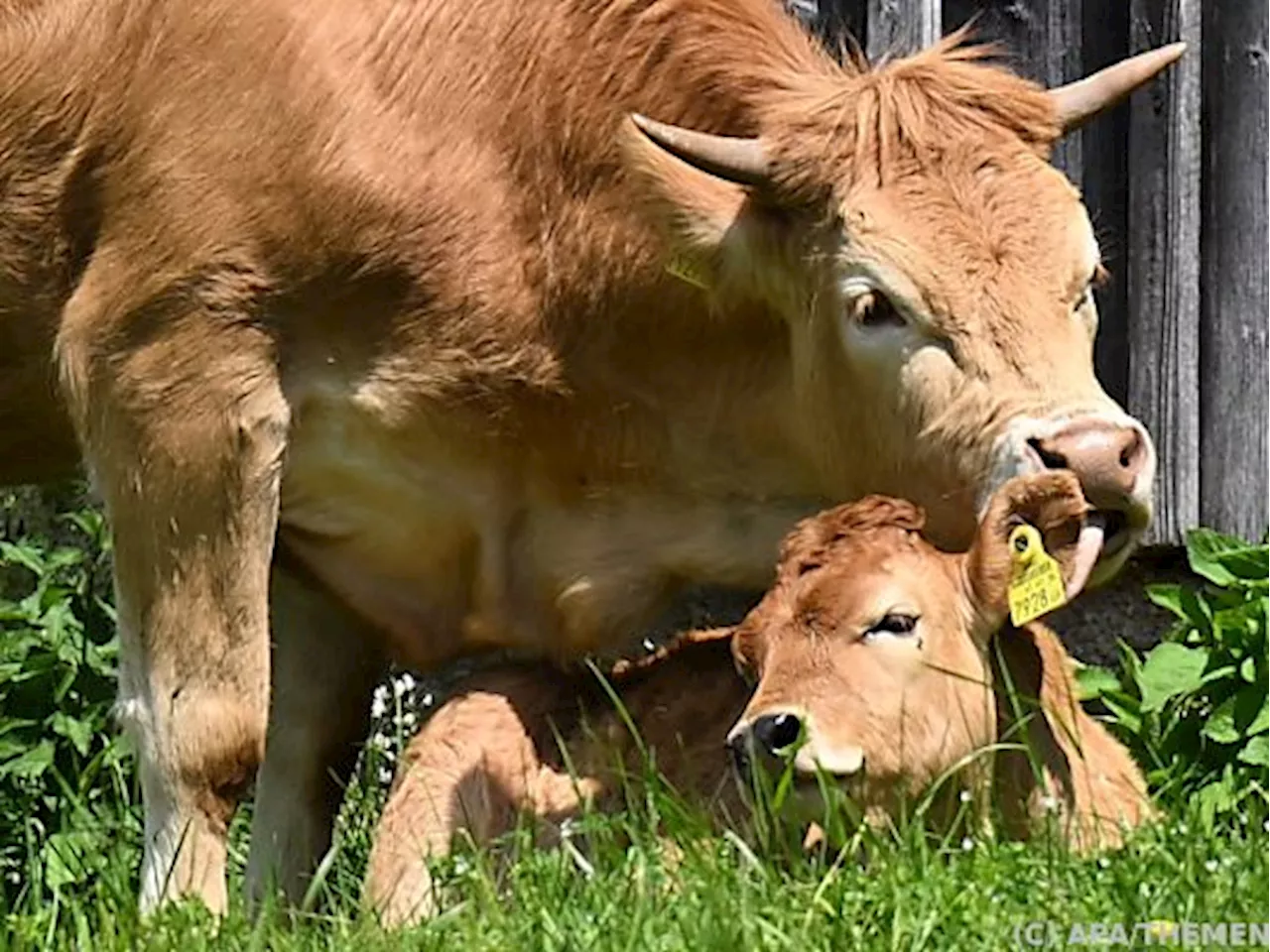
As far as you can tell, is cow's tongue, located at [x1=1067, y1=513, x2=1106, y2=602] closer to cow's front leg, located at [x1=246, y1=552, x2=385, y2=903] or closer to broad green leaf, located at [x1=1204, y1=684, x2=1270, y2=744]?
broad green leaf, located at [x1=1204, y1=684, x2=1270, y2=744]

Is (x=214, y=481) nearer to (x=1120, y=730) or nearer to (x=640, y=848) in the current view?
(x=640, y=848)

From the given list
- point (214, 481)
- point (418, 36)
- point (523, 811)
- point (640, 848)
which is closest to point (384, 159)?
point (418, 36)

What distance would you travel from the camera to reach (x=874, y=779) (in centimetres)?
550

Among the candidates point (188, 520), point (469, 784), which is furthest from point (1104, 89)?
point (188, 520)

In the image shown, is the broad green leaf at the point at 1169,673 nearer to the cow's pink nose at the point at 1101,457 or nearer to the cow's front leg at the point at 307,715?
the cow's pink nose at the point at 1101,457

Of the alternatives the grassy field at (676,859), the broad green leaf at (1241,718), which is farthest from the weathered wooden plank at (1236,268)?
the broad green leaf at (1241,718)

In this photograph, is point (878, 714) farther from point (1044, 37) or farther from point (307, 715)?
point (1044, 37)

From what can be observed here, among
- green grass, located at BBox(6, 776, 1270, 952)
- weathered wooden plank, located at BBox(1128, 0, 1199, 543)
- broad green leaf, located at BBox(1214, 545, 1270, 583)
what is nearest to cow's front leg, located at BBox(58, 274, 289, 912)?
green grass, located at BBox(6, 776, 1270, 952)

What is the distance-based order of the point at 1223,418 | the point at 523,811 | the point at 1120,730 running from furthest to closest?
the point at 1223,418 → the point at 1120,730 → the point at 523,811

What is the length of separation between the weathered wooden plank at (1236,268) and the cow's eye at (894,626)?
234cm

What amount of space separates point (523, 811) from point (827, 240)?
131cm

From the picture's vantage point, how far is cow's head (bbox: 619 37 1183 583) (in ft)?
18.9

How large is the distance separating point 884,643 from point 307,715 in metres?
1.98

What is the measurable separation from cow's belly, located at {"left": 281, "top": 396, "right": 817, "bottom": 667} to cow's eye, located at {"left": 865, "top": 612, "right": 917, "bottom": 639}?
928 millimetres
